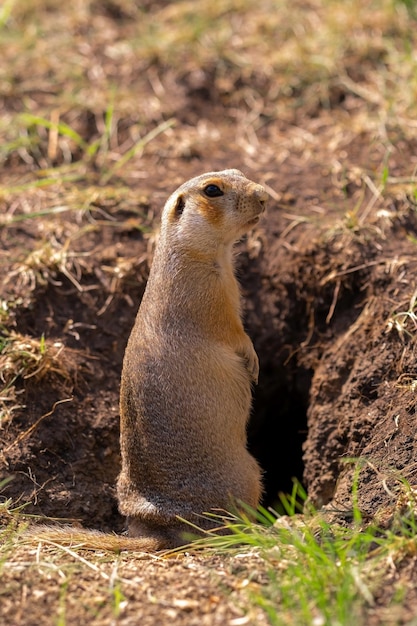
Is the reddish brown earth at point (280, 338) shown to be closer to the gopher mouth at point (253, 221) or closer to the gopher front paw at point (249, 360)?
the gopher front paw at point (249, 360)

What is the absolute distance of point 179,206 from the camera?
211 inches

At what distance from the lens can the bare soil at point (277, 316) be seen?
5336mm

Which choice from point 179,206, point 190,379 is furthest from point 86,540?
point 179,206

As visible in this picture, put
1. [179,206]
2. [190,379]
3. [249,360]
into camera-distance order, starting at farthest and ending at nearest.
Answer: [249,360] → [179,206] → [190,379]

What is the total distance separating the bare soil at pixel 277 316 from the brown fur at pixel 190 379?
1.92 ft

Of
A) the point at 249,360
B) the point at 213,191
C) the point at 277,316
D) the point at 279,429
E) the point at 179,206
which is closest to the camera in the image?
the point at 213,191

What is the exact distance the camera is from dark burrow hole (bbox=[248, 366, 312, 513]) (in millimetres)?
6668

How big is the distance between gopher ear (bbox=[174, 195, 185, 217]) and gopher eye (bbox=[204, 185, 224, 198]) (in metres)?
0.19

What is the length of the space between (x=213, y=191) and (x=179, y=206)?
273 mm

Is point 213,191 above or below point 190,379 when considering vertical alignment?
above

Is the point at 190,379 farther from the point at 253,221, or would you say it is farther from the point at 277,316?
the point at 277,316

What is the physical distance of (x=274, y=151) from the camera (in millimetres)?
7367

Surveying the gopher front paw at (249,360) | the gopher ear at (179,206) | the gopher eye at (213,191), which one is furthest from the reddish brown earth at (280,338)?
the gopher eye at (213,191)

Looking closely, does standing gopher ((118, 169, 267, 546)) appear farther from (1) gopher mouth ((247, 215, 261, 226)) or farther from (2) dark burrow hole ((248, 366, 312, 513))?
(2) dark burrow hole ((248, 366, 312, 513))
